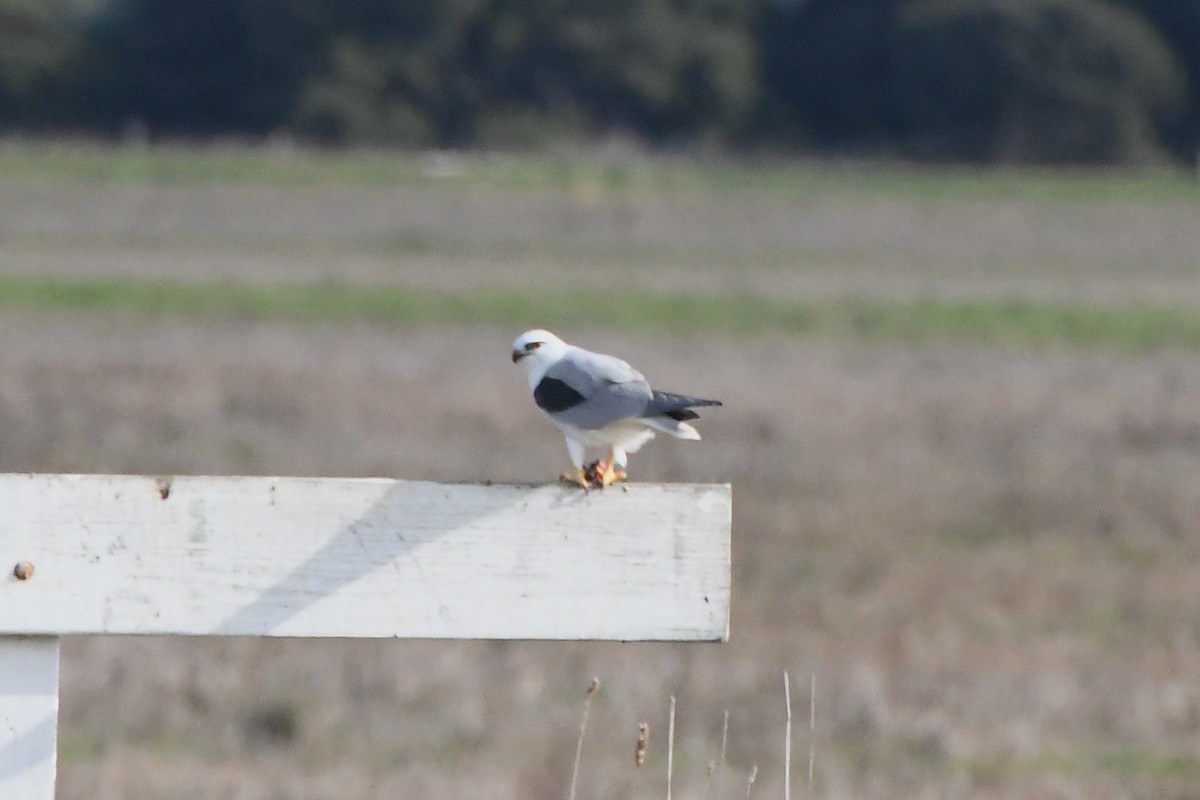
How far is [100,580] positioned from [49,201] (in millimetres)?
34348

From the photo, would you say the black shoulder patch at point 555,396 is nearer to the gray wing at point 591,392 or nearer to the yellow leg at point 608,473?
the gray wing at point 591,392

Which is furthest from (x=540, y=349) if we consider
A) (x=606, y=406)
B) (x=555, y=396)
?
(x=606, y=406)

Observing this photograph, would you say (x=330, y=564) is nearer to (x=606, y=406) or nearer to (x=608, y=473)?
(x=608, y=473)

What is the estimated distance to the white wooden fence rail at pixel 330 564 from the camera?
266cm

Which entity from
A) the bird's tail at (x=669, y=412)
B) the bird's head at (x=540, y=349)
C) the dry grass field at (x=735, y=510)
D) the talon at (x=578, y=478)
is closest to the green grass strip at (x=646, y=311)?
the dry grass field at (x=735, y=510)

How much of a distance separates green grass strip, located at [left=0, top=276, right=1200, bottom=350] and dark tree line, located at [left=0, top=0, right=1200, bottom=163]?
110 ft

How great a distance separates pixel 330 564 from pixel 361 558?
0.04 m

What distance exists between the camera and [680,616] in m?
2.77

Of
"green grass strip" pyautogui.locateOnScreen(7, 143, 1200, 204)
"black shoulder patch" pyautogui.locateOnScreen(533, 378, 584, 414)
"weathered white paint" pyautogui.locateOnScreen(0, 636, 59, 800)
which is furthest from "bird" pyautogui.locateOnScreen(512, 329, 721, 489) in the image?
"green grass strip" pyautogui.locateOnScreen(7, 143, 1200, 204)

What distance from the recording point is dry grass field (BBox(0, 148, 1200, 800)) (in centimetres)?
711

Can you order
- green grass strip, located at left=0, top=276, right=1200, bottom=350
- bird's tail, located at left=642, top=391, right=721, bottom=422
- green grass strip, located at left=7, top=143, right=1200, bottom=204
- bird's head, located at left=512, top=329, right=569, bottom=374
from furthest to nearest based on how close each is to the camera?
green grass strip, located at left=7, top=143, right=1200, bottom=204 < green grass strip, located at left=0, top=276, right=1200, bottom=350 < bird's head, located at left=512, top=329, right=569, bottom=374 < bird's tail, located at left=642, top=391, right=721, bottom=422

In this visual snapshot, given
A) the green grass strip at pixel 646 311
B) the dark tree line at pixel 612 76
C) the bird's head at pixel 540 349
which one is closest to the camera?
the bird's head at pixel 540 349

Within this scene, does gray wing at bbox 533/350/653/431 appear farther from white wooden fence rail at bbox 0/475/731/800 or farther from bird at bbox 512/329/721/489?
white wooden fence rail at bbox 0/475/731/800

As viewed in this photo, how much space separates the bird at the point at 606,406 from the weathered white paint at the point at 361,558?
0.47 m
